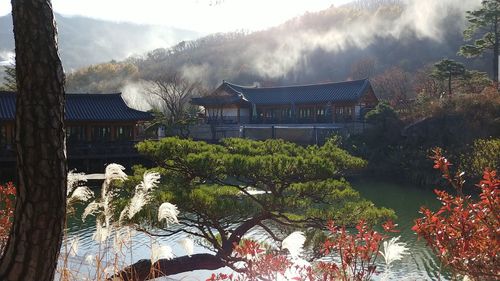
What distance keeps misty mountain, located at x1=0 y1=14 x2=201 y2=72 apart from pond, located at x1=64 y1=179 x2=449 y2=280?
85198 mm

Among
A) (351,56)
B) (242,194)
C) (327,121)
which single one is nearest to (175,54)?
(351,56)

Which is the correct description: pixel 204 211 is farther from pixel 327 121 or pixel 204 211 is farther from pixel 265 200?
pixel 327 121

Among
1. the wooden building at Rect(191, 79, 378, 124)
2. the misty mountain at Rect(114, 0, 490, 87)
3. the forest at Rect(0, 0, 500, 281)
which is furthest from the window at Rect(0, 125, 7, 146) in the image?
the misty mountain at Rect(114, 0, 490, 87)

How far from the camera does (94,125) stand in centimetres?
2150

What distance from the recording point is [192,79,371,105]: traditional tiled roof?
88.1ft

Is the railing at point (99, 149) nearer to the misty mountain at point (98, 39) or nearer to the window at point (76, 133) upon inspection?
the window at point (76, 133)

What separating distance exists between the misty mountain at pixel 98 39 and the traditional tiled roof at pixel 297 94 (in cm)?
6899

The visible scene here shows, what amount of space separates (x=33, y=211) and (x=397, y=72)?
3650cm

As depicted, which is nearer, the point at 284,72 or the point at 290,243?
the point at 290,243

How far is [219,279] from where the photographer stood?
2.57 meters

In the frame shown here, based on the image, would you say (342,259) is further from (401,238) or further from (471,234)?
(401,238)

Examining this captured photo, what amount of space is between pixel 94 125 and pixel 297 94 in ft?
43.3

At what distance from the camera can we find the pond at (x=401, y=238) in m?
7.65

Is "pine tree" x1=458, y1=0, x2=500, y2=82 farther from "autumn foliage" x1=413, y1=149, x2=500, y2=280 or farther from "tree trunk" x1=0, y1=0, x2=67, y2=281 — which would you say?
"tree trunk" x1=0, y1=0, x2=67, y2=281
